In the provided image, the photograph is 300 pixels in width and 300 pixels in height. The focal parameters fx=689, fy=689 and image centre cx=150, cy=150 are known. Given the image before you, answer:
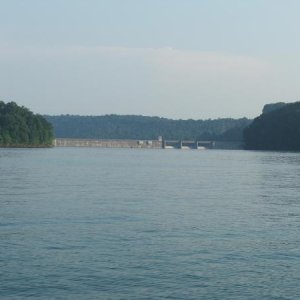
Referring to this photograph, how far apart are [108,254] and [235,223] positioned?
34.9ft

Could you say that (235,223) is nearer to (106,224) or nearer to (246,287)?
(106,224)

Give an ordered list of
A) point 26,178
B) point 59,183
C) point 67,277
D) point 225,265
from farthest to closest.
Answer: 1. point 26,178
2. point 59,183
3. point 225,265
4. point 67,277

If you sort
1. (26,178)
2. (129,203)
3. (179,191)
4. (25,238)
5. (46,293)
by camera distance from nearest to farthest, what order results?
(46,293) → (25,238) → (129,203) → (179,191) → (26,178)

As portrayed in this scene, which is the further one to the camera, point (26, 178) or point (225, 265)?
point (26, 178)

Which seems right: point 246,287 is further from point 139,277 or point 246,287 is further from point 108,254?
point 108,254

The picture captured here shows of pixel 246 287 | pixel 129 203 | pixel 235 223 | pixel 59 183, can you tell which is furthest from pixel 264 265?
pixel 59 183

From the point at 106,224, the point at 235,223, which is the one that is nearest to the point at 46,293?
the point at 106,224

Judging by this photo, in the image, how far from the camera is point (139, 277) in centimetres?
2250

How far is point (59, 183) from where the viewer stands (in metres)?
60.0

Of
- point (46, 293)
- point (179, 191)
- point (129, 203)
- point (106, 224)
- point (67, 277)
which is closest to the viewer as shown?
point (46, 293)

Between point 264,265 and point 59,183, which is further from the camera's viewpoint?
point 59,183

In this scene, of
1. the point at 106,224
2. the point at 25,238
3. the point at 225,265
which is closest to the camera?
the point at 225,265

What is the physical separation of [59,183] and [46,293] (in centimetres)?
3975

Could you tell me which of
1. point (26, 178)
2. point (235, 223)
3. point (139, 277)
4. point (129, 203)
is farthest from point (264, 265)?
point (26, 178)
